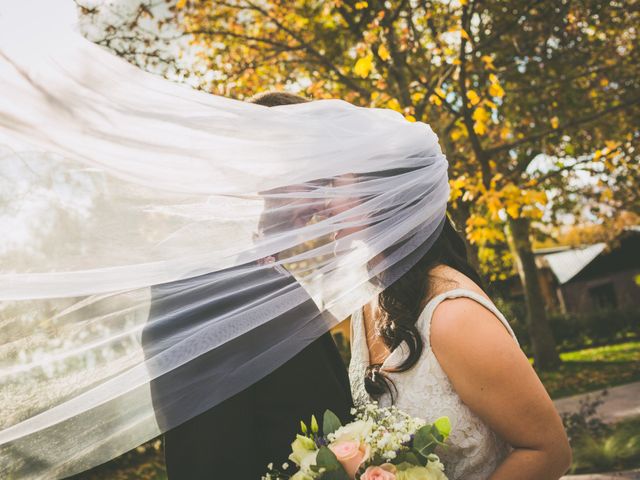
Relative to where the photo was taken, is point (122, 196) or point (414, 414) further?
point (414, 414)

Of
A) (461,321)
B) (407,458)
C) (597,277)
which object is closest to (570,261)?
(597,277)

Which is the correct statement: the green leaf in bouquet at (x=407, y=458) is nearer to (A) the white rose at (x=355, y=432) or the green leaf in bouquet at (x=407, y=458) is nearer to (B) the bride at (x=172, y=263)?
(A) the white rose at (x=355, y=432)

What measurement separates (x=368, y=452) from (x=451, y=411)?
510 millimetres

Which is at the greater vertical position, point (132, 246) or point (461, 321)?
point (132, 246)

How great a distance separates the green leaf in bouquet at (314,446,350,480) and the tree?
150 inches

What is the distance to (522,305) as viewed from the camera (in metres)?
31.2

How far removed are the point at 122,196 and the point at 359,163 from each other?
0.85 m

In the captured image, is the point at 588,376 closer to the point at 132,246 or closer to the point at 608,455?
the point at 608,455

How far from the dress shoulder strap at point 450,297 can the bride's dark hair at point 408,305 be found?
0.25ft

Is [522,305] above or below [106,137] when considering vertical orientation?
below

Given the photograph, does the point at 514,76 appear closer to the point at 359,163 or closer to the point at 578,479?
the point at 578,479

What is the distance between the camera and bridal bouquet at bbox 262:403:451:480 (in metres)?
1.45

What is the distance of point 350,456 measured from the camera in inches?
57.3

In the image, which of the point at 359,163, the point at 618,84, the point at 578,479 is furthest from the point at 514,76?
the point at 359,163
